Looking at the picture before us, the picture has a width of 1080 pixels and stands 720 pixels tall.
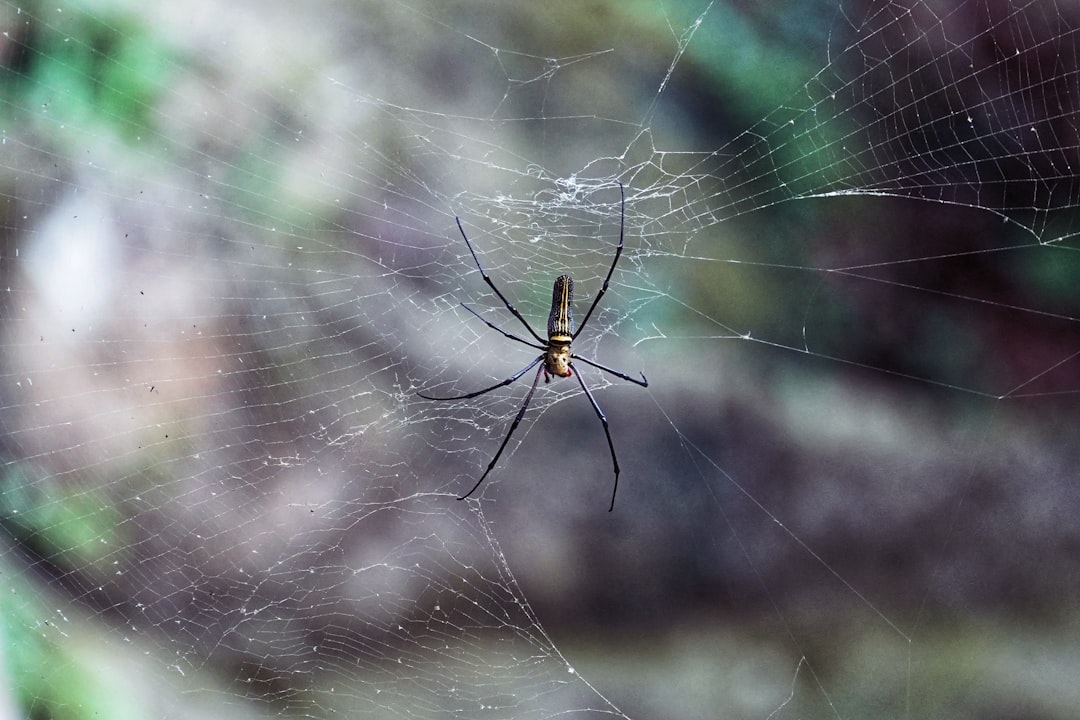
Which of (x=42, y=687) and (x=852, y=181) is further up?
(x=852, y=181)

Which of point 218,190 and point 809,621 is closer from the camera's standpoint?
point 218,190

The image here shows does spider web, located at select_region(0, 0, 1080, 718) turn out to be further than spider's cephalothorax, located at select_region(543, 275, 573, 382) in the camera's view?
Yes

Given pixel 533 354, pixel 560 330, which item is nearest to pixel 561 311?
pixel 560 330

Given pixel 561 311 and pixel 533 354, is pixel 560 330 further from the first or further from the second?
pixel 533 354

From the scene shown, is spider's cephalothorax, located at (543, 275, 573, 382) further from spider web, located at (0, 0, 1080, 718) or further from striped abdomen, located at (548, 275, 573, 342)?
spider web, located at (0, 0, 1080, 718)

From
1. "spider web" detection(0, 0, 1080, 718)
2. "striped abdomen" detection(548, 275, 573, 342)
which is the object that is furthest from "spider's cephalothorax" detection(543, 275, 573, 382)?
"spider web" detection(0, 0, 1080, 718)

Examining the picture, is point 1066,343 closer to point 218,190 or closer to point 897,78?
point 897,78

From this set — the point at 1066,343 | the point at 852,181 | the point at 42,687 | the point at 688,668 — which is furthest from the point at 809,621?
the point at 42,687
